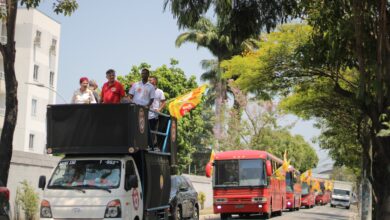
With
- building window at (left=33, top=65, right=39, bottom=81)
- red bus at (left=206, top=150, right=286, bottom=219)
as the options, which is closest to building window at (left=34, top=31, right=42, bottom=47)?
building window at (left=33, top=65, right=39, bottom=81)

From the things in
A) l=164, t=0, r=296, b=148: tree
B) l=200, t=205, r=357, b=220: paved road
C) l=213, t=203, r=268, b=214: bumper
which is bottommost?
l=200, t=205, r=357, b=220: paved road

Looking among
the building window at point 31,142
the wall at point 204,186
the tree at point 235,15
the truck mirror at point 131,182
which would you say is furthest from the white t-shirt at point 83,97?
the building window at point 31,142

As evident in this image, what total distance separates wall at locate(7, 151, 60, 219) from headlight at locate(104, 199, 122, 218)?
6496mm

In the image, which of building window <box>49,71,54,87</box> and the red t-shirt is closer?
the red t-shirt

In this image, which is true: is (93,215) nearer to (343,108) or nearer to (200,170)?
(343,108)

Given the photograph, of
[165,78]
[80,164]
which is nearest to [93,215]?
[80,164]

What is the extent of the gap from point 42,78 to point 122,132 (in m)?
40.0

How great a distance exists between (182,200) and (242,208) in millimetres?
9756

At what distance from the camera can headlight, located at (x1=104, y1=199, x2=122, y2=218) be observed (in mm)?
11688

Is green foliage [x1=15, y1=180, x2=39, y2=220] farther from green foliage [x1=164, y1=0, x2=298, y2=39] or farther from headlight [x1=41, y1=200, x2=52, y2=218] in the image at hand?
green foliage [x1=164, y1=0, x2=298, y2=39]

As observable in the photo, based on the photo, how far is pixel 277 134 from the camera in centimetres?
4925

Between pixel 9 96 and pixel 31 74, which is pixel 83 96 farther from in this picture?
pixel 31 74

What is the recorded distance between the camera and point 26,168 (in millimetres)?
18141

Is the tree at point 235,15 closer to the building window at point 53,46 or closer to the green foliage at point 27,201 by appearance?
the green foliage at point 27,201
